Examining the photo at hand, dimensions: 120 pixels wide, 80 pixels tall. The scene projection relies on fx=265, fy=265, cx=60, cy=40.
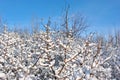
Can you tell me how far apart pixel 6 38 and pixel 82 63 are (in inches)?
473

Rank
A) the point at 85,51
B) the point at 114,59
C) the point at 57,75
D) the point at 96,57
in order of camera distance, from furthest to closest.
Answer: the point at 114,59
the point at 57,75
the point at 85,51
the point at 96,57

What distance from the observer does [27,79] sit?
5.56 metres

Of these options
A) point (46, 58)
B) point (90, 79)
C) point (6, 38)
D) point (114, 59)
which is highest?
point (6, 38)

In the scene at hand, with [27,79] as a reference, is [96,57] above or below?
above

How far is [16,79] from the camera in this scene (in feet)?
24.2

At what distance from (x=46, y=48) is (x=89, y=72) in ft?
10.3

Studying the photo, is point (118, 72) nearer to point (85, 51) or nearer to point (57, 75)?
point (57, 75)

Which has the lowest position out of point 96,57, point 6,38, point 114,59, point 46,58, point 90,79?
point 90,79

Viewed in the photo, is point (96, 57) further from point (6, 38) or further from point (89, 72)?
point (6, 38)

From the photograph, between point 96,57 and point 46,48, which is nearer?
point 96,57

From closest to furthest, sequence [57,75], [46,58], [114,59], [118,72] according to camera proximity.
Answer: [57,75], [46,58], [118,72], [114,59]

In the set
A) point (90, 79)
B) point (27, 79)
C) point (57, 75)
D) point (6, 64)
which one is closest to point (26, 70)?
point (27, 79)

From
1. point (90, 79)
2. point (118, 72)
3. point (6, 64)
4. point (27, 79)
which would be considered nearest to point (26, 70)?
point (27, 79)

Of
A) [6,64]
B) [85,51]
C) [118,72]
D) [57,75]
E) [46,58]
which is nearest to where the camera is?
[85,51]
